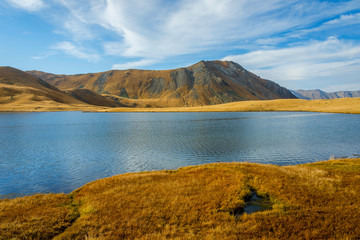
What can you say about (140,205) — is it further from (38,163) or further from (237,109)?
(237,109)

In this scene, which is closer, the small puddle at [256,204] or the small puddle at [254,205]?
the small puddle at [254,205]

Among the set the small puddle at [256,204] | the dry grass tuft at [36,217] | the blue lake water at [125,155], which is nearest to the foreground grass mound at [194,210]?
the dry grass tuft at [36,217]

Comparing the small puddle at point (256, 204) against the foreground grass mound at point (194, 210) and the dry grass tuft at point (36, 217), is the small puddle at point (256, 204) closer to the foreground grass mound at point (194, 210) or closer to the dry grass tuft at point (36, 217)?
the foreground grass mound at point (194, 210)

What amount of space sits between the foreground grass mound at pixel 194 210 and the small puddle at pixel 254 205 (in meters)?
0.21

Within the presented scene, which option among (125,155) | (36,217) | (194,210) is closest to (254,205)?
(194,210)

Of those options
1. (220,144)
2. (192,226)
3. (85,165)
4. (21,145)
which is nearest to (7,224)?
(192,226)

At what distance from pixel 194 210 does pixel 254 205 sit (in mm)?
3941

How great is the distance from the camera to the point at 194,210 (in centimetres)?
1141

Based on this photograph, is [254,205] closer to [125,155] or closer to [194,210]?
[194,210]

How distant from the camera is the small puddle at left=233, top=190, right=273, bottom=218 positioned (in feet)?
39.1

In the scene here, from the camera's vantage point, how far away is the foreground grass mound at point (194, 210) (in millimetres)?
9406

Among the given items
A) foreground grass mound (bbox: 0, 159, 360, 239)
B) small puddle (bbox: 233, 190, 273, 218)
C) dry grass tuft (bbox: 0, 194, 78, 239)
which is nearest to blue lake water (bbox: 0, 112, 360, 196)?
dry grass tuft (bbox: 0, 194, 78, 239)

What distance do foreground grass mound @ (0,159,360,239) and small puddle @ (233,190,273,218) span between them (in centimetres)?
21

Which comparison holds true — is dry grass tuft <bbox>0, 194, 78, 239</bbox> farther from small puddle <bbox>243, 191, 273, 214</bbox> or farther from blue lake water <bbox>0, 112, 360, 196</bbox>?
small puddle <bbox>243, 191, 273, 214</bbox>
